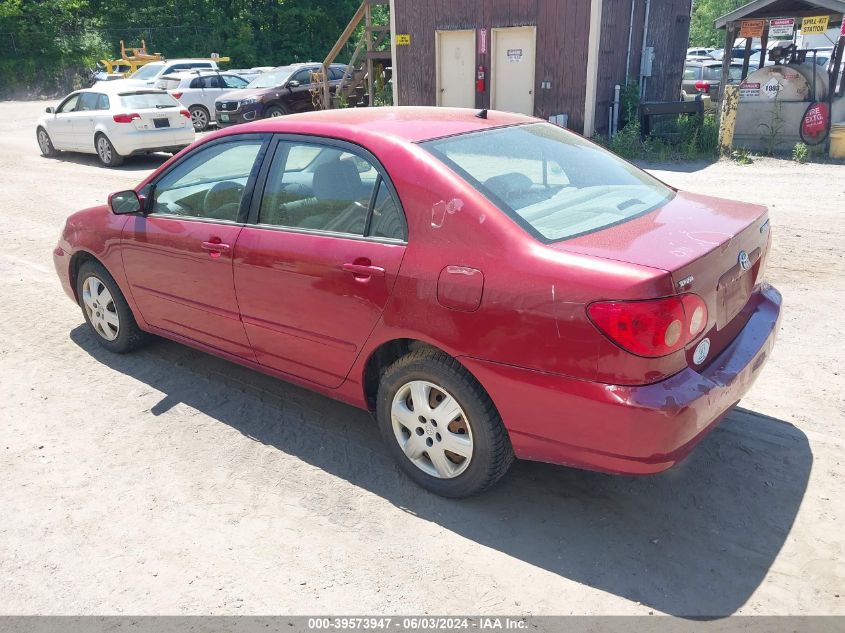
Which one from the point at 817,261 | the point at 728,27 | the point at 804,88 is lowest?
the point at 817,261

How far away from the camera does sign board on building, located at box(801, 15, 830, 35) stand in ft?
41.0

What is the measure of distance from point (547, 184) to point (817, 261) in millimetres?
4479

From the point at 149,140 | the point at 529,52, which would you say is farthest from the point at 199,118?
the point at 529,52

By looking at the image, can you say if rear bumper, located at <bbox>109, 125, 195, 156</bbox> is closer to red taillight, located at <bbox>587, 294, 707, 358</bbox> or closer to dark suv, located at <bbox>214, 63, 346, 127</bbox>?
dark suv, located at <bbox>214, 63, 346, 127</bbox>

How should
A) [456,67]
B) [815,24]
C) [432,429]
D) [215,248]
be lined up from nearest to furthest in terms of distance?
[432,429] → [215,248] → [815,24] → [456,67]

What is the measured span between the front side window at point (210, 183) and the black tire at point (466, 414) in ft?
4.73

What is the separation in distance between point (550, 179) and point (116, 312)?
10.7 feet

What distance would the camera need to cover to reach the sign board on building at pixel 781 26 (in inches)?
504

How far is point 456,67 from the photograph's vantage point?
16453mm

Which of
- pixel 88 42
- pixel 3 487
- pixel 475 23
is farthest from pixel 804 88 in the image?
pixel 88 42

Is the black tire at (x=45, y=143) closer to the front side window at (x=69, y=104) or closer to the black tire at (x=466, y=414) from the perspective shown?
the front side window at (x=69, y=104)

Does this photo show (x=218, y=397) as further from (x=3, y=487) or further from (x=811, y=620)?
(x=811, y=620)

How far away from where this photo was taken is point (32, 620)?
107 inches

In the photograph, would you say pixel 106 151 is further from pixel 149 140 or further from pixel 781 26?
pixel 781 26
